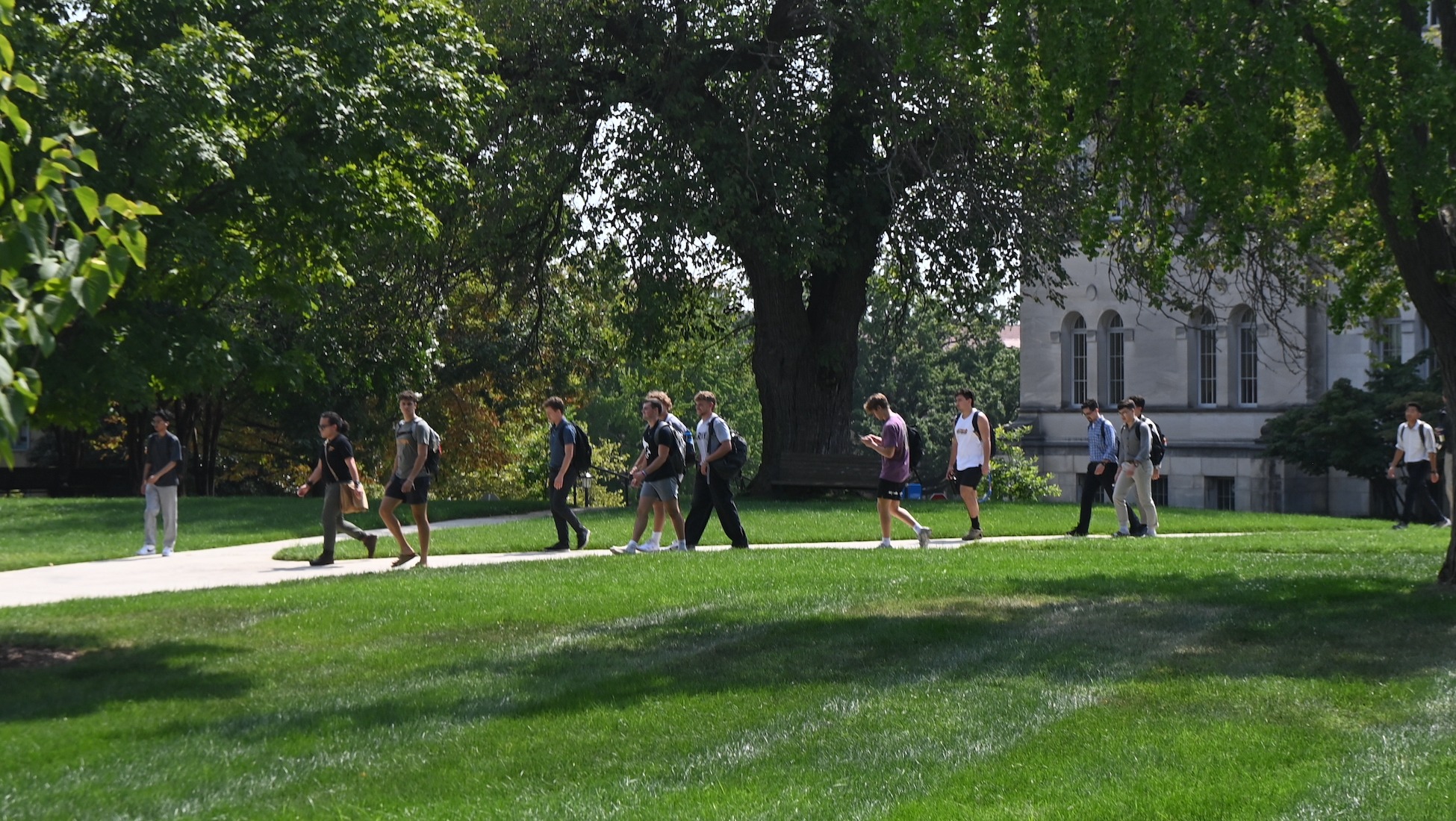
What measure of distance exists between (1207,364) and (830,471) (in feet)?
85.4

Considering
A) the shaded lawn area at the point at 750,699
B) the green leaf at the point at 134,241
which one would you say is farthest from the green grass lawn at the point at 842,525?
the green leaf at the point at 134,241

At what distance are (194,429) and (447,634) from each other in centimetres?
3525

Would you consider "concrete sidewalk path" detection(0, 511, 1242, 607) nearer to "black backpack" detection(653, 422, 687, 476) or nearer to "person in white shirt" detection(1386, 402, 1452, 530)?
"black backpack" detection(653, 422, 687, 476)

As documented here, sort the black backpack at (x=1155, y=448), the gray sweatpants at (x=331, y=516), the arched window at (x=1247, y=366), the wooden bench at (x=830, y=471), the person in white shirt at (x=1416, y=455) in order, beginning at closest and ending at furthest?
1. the gray sweatpants at (x=331, y=516)
2. the black backpack at (x=1155, y=448)
3. the person in white shirt at (x=1416, y=455)
4. the wooden bench at (x=830, y=471)
5. the arched window at (x=1247, y=366)

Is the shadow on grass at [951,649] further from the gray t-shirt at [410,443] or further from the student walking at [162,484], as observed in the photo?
the student walking at [162,484]

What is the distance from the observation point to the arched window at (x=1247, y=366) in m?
47.2

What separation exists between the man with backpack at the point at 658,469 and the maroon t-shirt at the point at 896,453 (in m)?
2.20

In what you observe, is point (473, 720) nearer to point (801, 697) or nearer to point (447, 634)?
point (801, 697)

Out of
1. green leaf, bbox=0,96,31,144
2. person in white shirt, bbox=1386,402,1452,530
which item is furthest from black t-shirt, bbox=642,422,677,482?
green leaf, bbox=0,96,31,144

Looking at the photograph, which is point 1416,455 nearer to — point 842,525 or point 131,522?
point 842,525

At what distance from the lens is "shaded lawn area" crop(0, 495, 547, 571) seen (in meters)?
19.5

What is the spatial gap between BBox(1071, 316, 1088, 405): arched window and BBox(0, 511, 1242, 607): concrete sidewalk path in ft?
108

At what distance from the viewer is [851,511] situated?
23.8m

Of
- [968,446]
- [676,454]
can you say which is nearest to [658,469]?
[676,454]
